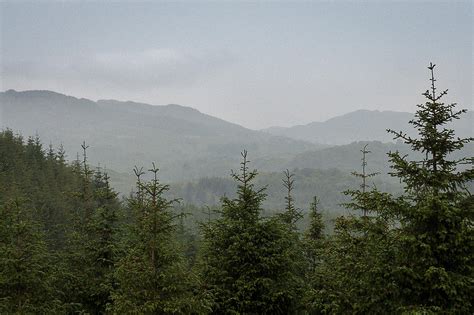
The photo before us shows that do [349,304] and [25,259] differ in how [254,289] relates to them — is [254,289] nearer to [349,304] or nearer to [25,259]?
[349,304]

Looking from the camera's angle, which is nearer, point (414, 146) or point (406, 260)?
point (406, 260)

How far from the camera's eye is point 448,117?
11906mm

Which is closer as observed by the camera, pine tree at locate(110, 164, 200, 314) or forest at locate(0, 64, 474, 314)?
forest at locate(0, 64, 474, 314)

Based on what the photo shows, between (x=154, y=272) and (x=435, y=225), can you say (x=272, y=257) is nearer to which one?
(x=154, y=272)

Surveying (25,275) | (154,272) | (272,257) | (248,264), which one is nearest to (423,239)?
(272,257)

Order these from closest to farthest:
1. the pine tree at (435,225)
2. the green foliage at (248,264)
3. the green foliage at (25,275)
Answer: the pine tree at (435,225) < the green foliage at (25,275) < the green foliage at (248,264)

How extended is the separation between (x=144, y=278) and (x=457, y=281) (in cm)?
941

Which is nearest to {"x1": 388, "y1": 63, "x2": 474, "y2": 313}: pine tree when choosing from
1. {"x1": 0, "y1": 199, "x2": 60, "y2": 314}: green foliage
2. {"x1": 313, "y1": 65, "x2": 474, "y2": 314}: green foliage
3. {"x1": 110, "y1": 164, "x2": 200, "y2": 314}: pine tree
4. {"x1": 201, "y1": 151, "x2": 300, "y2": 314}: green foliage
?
{"x1": 313, "y1": 65, "x2": 474, "y2": 314}: green foliage

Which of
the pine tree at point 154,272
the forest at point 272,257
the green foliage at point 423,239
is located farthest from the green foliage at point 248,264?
the green foliage at point 423,239

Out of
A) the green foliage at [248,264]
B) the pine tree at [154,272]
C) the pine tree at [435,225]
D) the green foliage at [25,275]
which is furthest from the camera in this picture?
the green foliage at [248,264]

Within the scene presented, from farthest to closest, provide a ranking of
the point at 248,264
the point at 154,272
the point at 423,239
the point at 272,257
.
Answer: the point at 248,264 → the point at 272,257 → the point at 154,272 → the point at 423,239

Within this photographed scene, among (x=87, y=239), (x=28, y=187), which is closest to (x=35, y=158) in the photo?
(x=28, y=187)

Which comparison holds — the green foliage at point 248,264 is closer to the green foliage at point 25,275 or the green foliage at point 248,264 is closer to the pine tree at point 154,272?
the pine tree at point 154,272

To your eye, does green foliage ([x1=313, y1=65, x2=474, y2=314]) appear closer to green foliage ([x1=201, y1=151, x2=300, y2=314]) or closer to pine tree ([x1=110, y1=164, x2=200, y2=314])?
green foliage ([x1=201, y1=151, x2=300, y2=314])
